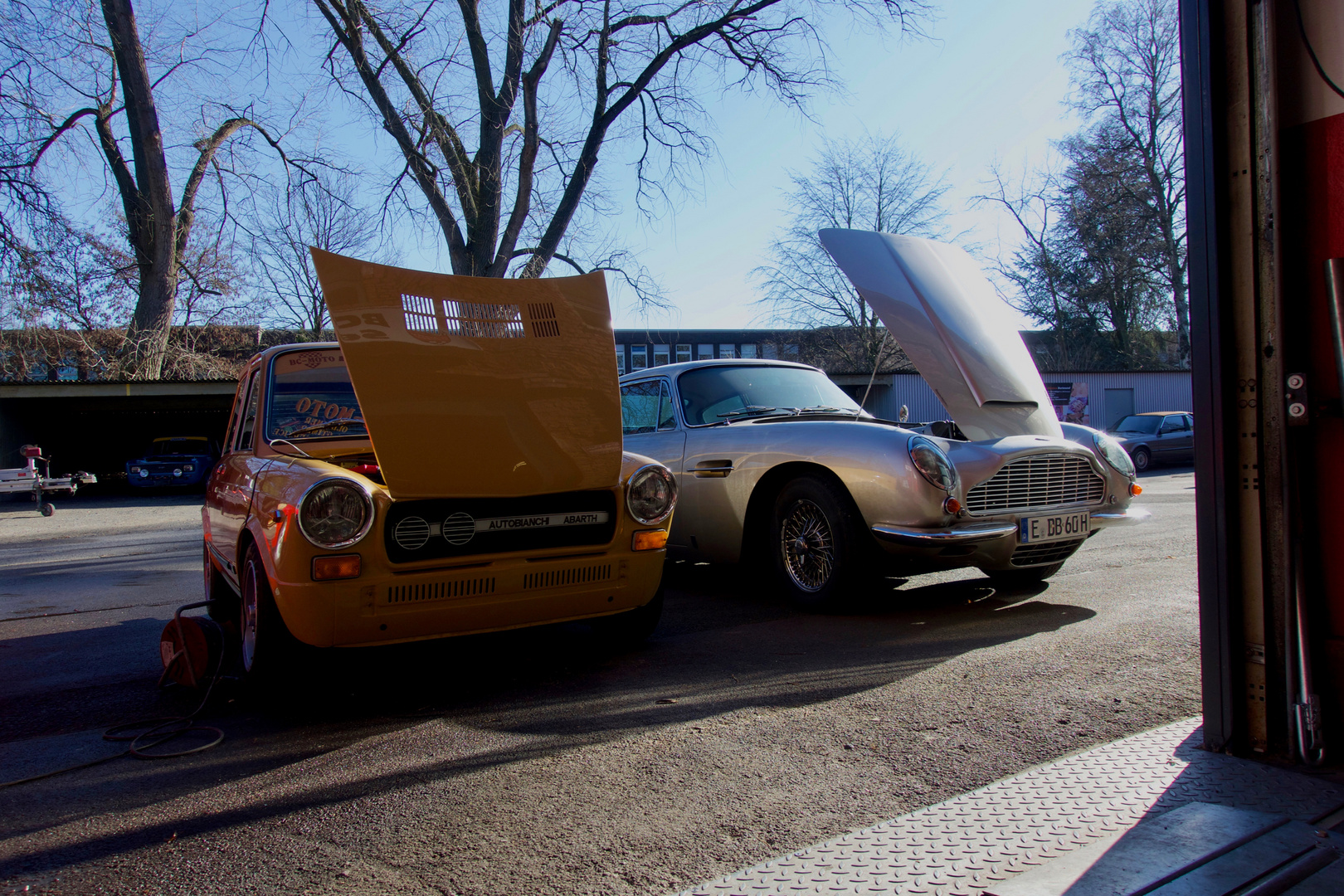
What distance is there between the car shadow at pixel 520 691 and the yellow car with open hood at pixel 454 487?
297mm

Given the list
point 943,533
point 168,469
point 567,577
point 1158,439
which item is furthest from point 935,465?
point 168,469

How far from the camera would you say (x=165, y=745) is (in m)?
3.00

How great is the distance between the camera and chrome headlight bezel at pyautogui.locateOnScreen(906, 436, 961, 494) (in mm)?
4352

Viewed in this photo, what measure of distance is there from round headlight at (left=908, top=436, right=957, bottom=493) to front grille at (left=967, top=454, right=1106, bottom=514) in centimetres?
17

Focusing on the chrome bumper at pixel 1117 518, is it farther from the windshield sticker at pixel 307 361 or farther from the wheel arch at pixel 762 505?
the windshield sticker at pixel 307 361

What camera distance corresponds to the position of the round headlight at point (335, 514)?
3170 millimetres

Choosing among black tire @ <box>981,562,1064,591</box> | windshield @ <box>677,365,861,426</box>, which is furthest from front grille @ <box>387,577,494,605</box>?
black tire @ <box>981,562,1064,591</box>

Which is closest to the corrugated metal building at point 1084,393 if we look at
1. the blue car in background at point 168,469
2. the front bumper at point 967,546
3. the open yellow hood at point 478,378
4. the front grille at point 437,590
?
the blue car in background at point 168,469

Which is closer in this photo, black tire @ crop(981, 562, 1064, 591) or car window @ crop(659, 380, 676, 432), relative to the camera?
black tire @ crop(981, 562, 1064, 591)

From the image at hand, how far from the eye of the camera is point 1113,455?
5.13m

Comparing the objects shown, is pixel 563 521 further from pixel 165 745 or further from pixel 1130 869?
pixel 1130 869

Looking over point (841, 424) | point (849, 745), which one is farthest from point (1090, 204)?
point (849, 745)

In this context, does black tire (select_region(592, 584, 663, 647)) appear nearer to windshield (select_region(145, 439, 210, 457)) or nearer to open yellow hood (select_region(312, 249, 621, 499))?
open yellow hood (select_region(312, 249, 621, 499))

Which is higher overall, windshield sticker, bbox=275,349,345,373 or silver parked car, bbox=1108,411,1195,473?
windshield sticker, bbox=275,349,345,373
